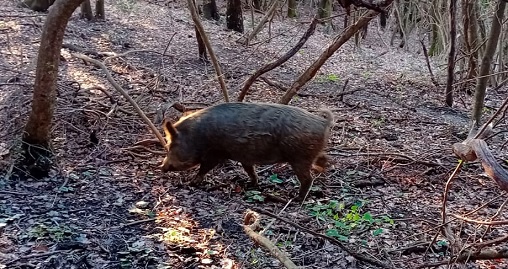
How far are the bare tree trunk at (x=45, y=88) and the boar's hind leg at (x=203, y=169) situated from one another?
58.2 inches

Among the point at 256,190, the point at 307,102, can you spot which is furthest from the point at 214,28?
the point at 256,190

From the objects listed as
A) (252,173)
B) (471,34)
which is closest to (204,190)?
(252,173)

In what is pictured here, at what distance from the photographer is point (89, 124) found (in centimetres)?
677

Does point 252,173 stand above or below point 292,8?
below

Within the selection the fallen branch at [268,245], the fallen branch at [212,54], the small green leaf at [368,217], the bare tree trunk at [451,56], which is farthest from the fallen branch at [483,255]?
the bare tree trunk at [451,56]

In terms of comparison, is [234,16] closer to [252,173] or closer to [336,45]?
[336,45]

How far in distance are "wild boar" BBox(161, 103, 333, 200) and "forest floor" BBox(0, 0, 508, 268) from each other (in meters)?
0.30

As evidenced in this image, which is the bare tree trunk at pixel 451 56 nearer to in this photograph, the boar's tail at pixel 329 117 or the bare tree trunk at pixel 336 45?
the bare tree trunk at pixel 336 45

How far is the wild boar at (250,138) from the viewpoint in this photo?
560 cm

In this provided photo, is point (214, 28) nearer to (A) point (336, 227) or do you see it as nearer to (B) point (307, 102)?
(B) point (307, 102)

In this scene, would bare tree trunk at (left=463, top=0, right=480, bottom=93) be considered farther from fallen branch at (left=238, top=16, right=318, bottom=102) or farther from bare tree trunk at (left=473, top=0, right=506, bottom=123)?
fallen branch at (left=238, top=16, right=318, bottom=102)

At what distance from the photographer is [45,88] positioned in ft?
16.6

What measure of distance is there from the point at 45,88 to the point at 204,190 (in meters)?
1.89

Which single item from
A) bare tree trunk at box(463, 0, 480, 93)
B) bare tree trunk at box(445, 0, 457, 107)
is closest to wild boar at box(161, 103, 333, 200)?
bare tree trunk at box(445, 0, 457, 107)
